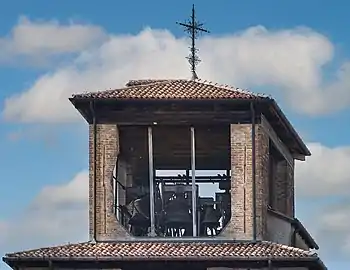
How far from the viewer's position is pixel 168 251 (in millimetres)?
32469

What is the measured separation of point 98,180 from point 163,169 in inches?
220

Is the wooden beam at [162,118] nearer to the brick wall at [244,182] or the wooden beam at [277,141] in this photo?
the brick wall at [244,182]

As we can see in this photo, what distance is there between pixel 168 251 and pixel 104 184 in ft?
8.86

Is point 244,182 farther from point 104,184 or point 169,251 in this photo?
point 104,184

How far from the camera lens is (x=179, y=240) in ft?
109

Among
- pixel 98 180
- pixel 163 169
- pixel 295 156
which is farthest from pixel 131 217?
pixel 295 156

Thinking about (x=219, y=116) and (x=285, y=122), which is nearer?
Result: (x=219, y=116)

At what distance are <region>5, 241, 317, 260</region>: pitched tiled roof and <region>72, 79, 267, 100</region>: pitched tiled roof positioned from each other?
3.59 meters

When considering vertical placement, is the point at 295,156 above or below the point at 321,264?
above

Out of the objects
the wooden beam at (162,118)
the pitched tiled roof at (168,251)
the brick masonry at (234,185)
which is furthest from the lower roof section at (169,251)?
the wooden beam at (162,118)

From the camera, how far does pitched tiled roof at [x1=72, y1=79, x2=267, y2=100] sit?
33906 millimetres

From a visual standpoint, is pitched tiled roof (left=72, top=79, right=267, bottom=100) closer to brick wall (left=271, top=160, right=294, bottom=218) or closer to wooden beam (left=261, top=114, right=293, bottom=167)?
wooden beam (left=261, top=114, right=293, bottom=167)

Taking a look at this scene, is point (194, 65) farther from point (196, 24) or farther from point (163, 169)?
point (163, 169)

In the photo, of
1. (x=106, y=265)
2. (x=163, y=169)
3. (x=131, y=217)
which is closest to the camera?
(x=106, y=265)
